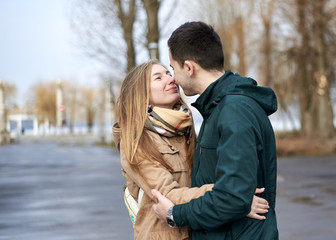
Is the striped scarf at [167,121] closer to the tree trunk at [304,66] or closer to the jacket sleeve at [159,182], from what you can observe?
the jacket sleeve at [159,182]

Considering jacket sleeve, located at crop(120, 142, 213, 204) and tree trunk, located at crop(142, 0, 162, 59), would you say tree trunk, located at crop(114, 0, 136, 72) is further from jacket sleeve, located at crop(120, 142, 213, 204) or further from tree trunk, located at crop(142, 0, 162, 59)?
jacket sleeve, located at crop(120, 142, 213, 204)

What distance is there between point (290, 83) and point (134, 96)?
99.9 feet

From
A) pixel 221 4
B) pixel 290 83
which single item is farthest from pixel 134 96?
pixel 221 4

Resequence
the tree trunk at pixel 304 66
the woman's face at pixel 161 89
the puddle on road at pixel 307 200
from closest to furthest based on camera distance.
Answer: the woman's face at pixel 161 89 → the puddle on road at pixel 307 200 → the tree trunk at pixel 304 66

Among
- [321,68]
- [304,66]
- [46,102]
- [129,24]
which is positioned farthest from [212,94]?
[46,102]

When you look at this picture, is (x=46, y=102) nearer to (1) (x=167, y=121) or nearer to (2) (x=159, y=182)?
(1) (x=167, y=121)

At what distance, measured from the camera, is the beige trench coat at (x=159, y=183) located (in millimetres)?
2625

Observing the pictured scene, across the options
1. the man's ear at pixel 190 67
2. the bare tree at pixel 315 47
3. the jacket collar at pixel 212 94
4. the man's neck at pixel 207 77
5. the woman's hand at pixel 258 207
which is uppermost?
the bare tree at pixel 315 47

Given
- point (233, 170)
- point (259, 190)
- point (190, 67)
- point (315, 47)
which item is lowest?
point (259, 190)

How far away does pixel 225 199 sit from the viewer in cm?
A: 224

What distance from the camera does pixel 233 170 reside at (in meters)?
2.21

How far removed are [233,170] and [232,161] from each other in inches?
1.4

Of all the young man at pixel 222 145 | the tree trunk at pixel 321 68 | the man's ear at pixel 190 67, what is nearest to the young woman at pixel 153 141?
the young man at pixel 222 145

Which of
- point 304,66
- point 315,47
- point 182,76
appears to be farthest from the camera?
point 304,66
